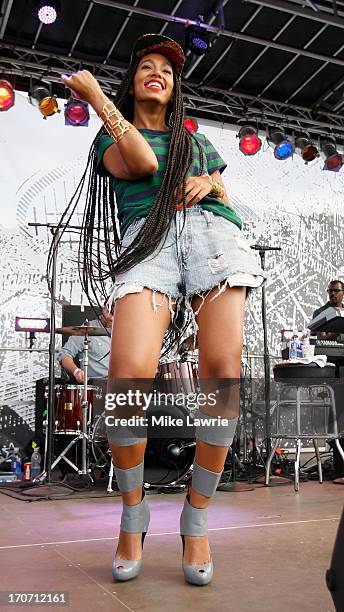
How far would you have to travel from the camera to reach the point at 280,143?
6621 mm

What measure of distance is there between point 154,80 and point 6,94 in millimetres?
4206

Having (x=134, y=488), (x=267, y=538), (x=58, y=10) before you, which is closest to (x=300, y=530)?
(x=267, y=538)

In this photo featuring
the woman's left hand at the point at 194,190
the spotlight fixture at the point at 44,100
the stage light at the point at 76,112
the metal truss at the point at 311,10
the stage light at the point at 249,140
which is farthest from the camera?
the stage light at the point at 249,140

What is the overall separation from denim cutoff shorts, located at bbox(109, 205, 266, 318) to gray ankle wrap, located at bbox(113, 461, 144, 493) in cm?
42

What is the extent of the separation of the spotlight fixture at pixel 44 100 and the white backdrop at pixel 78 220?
0.66 feet

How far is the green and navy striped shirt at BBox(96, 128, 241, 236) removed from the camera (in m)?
1.64

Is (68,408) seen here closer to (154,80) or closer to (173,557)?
(173,557)

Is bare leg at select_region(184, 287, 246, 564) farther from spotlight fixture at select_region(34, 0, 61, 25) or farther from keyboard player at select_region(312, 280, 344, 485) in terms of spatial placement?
spotlight fixture at select_region(34, 0, 61, 25)

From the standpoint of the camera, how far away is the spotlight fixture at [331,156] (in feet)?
22.5

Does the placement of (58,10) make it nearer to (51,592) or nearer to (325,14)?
(325,14)

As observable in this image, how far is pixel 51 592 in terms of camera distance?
1.36 metres

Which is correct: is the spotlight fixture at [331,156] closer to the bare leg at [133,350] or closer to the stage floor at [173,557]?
the stage floor at [173,557]

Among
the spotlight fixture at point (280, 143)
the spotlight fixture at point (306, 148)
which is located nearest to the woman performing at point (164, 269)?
the spotlight fixture at point (280, 143)

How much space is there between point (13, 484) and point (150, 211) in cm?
320
